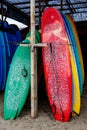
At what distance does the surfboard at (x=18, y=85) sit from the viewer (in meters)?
3.55

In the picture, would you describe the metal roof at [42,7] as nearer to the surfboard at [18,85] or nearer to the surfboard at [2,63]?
the surfboard at [2,63]

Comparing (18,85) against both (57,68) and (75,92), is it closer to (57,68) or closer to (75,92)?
(57,68)

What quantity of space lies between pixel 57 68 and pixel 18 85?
0.72m

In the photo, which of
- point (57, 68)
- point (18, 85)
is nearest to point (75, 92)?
point (57, 68)

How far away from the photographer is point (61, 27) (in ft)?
11.8

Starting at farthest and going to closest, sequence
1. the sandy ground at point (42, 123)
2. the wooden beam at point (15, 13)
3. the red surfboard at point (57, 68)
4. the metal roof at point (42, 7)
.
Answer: the wooden beam at point (15, 13)
the metal roof at point (42, 7)
the red surfboard at point (57, 68)
the sandy ground at point (42, 123)

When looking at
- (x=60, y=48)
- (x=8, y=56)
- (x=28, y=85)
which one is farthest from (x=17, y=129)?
(x=8, y=56)

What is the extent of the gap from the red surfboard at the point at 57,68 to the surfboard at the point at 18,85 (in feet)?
1.09

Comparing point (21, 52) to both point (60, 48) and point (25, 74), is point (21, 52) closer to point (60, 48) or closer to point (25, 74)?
point (25, 74)

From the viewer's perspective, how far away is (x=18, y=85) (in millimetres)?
3609

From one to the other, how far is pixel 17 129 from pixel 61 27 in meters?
1.78

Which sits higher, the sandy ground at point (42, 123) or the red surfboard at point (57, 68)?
the red surfboard at point (57, 68)

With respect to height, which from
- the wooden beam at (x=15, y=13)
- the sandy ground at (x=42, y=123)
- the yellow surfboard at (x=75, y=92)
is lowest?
the sandy ground at (x=42, y=123)

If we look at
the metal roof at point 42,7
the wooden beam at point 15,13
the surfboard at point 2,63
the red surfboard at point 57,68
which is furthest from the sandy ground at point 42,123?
the wooden beam at point 15,13
